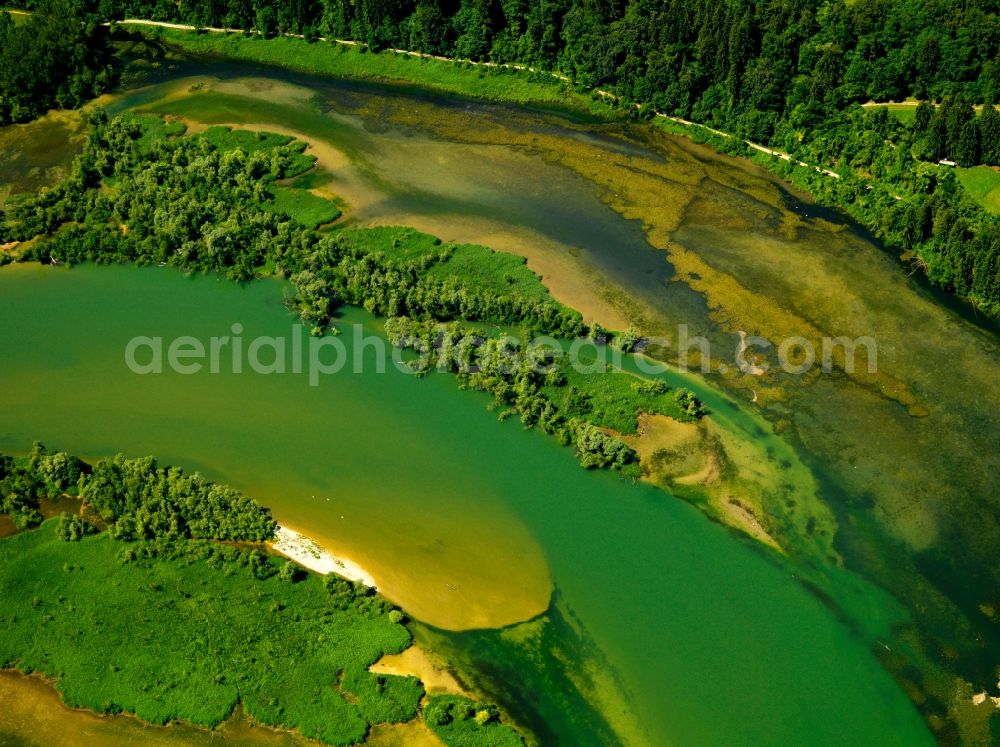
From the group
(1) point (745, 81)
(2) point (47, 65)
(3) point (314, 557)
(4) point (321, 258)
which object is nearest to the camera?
(3) point (314, 557)

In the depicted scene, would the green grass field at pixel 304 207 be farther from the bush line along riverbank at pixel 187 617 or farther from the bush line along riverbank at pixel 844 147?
the bush line along riverbank at pixel 187 617

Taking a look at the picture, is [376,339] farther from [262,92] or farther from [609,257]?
[262,92]

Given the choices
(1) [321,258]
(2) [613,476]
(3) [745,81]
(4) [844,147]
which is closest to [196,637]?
(2) [613,476]

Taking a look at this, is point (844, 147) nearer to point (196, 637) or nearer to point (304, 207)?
point (304, 207)

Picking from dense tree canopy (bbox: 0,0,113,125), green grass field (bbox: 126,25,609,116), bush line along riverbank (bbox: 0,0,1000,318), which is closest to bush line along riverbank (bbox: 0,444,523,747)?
dense tree canopy (bbox: 0,0,113,125)

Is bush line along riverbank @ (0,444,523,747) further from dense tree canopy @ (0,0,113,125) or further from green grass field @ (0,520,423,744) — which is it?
dense tree canopy @ (0,0,113,125)

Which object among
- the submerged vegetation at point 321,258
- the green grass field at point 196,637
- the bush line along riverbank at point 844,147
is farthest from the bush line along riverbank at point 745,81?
the green grass field at point 196,637
